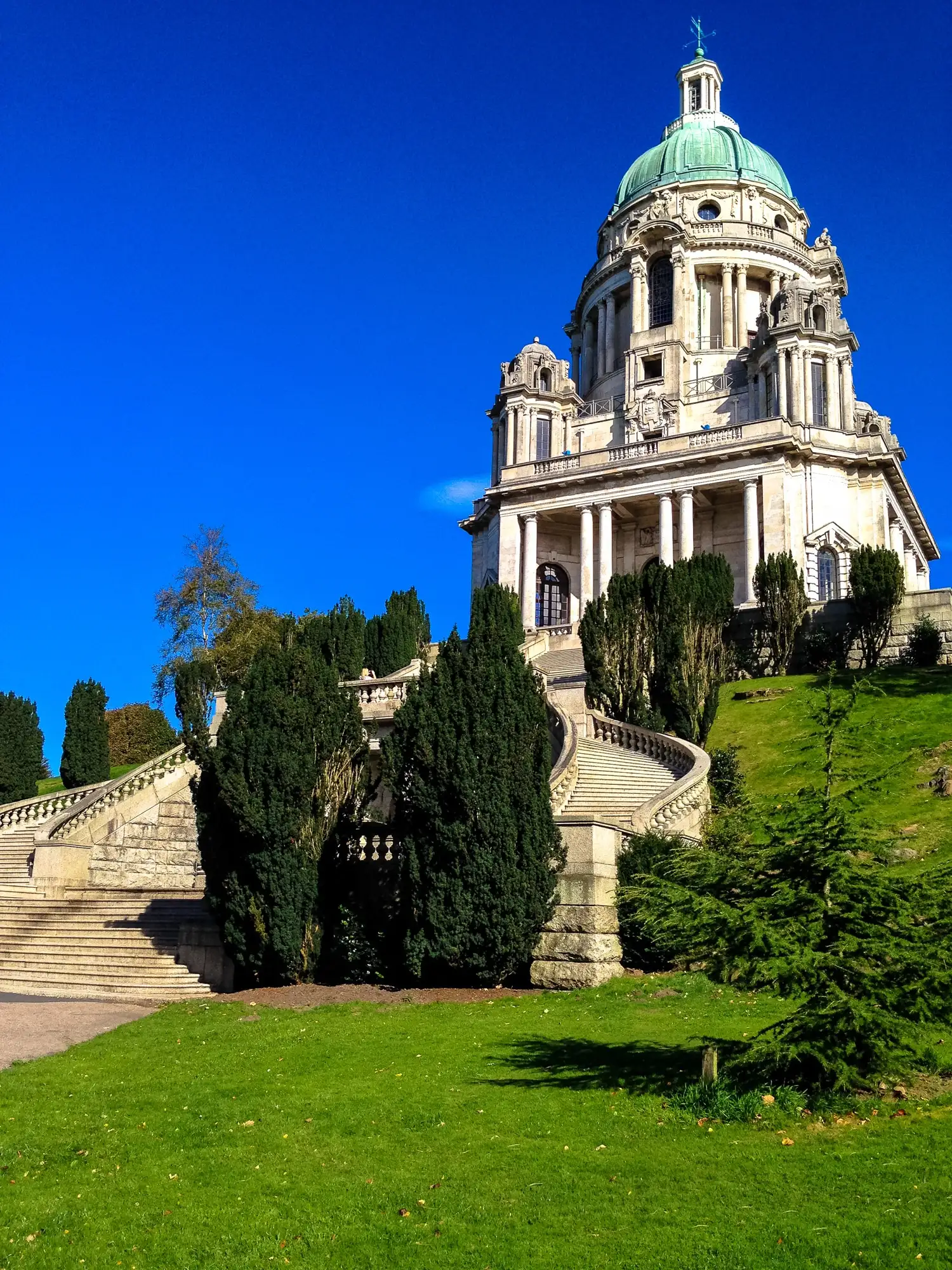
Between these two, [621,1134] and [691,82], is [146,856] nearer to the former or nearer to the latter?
[621,1134]

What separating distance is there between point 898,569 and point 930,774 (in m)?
13.6

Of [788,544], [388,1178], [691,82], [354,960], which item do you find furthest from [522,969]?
[691,82]

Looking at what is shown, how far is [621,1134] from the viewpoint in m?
10.7

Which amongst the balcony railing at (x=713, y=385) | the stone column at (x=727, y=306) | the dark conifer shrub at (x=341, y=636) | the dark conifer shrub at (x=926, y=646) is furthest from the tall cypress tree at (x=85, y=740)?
the stone column at (x=727, y=306)

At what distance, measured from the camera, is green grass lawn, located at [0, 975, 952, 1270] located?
8.40 meters

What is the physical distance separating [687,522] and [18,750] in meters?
30.9

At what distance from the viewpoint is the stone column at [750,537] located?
54219 millimetres

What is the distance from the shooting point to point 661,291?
69062 mm

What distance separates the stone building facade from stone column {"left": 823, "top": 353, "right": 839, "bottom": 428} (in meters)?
0.10

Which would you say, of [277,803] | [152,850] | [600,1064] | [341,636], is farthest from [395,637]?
[600,1064]

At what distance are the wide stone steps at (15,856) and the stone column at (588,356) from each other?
48753mm

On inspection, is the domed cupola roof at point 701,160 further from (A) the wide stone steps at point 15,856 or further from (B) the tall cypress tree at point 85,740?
(A) the wide stone steps at point 15,856

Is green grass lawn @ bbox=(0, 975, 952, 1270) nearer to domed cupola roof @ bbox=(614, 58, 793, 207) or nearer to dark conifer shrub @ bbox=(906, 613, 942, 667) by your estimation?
dark conifer shrub @ bbox=(906, 613, 942, 667)

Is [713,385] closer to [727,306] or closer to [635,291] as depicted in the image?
[727,306]
